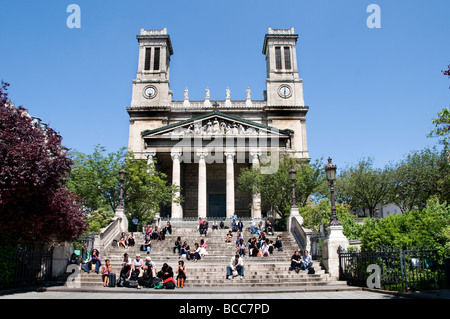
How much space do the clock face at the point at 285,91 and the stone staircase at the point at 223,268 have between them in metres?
30.5

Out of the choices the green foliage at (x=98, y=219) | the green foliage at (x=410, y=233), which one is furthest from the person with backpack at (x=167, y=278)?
the green foliage at (x=98, y=219)

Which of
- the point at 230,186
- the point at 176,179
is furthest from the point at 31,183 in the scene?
the point at 230,186

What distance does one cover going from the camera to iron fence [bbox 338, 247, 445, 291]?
13148 millimetres

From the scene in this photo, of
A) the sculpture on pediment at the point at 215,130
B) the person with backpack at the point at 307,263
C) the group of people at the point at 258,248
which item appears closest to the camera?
the person with backpack at the point at 307,263

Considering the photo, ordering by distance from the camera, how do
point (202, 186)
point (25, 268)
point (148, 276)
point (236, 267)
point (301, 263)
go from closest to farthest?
point (25, 268), point (148, 276), point (236, 267), point (301, 263), point (202, 186)

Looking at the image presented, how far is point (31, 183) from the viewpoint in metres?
14.0

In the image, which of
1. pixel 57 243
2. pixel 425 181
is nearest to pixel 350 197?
pixel 425 181

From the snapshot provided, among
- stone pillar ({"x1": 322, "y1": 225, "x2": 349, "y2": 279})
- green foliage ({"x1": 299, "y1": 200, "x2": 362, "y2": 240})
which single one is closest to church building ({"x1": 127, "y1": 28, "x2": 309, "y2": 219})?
A: green foliage ({"x1": 299, "y1": 200, "x2": 362, "y2": 240})

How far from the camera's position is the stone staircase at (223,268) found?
16266mm

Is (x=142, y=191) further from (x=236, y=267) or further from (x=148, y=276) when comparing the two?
(x=148, y=276)

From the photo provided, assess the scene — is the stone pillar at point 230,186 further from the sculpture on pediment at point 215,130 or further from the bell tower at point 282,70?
the bell tower at point 282,70

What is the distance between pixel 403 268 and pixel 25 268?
1484 cm

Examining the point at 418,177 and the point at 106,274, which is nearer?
the point at 106,274

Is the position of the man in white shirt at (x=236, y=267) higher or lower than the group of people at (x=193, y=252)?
lower
